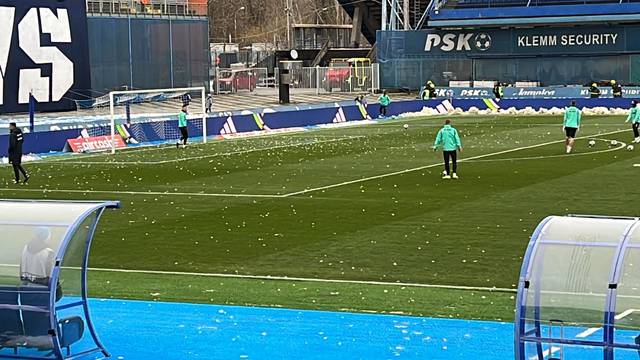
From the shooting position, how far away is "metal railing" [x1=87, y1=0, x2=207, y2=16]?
2849 inches

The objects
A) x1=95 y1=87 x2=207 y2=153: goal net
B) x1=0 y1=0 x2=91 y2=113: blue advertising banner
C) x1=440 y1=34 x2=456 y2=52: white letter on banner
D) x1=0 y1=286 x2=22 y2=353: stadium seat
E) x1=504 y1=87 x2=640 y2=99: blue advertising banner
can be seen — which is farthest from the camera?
x1=440 y1=34 x2=456 y2=52: white letter on banner

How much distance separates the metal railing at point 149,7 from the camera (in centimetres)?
7238

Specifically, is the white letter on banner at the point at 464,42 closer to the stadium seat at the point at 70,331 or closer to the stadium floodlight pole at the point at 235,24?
the stadium floodlight pole at the point at 235,24

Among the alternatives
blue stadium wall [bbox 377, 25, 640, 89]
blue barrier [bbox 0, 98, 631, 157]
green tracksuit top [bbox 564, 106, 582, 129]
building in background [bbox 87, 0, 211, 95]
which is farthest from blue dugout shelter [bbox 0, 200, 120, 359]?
blue stadium wall [bbox 377, 25, 640, 89]

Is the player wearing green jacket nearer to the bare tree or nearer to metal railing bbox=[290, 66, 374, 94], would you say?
metal railing bbox=[290, 66, 374, 94]

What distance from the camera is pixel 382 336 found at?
1414 cm

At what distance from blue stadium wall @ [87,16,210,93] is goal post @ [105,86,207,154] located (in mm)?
1936

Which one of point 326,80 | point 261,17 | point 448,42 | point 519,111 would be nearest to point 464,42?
point 448,42

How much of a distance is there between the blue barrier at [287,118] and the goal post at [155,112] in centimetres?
5

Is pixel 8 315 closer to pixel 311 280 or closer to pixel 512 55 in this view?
pixel 311 280

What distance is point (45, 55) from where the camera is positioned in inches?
2525

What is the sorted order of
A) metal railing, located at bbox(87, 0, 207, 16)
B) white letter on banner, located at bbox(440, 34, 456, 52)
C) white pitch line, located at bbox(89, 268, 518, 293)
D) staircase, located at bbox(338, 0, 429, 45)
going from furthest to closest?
staircase, located at bbox(338, 0, 429, 45), white letter on banner, located at bbox(440, 34, 456, 52), metal railing, located at bbox(87, 0, 207, 16), white pitch line, located at bbox(89, 268, 518, 293)

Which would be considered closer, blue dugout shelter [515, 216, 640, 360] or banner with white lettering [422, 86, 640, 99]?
blue dugout shelter [515, 216, 640, 360]

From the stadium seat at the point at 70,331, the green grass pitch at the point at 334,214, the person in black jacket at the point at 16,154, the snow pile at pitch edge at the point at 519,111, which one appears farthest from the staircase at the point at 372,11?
the stadium seat at the point at 70,331
